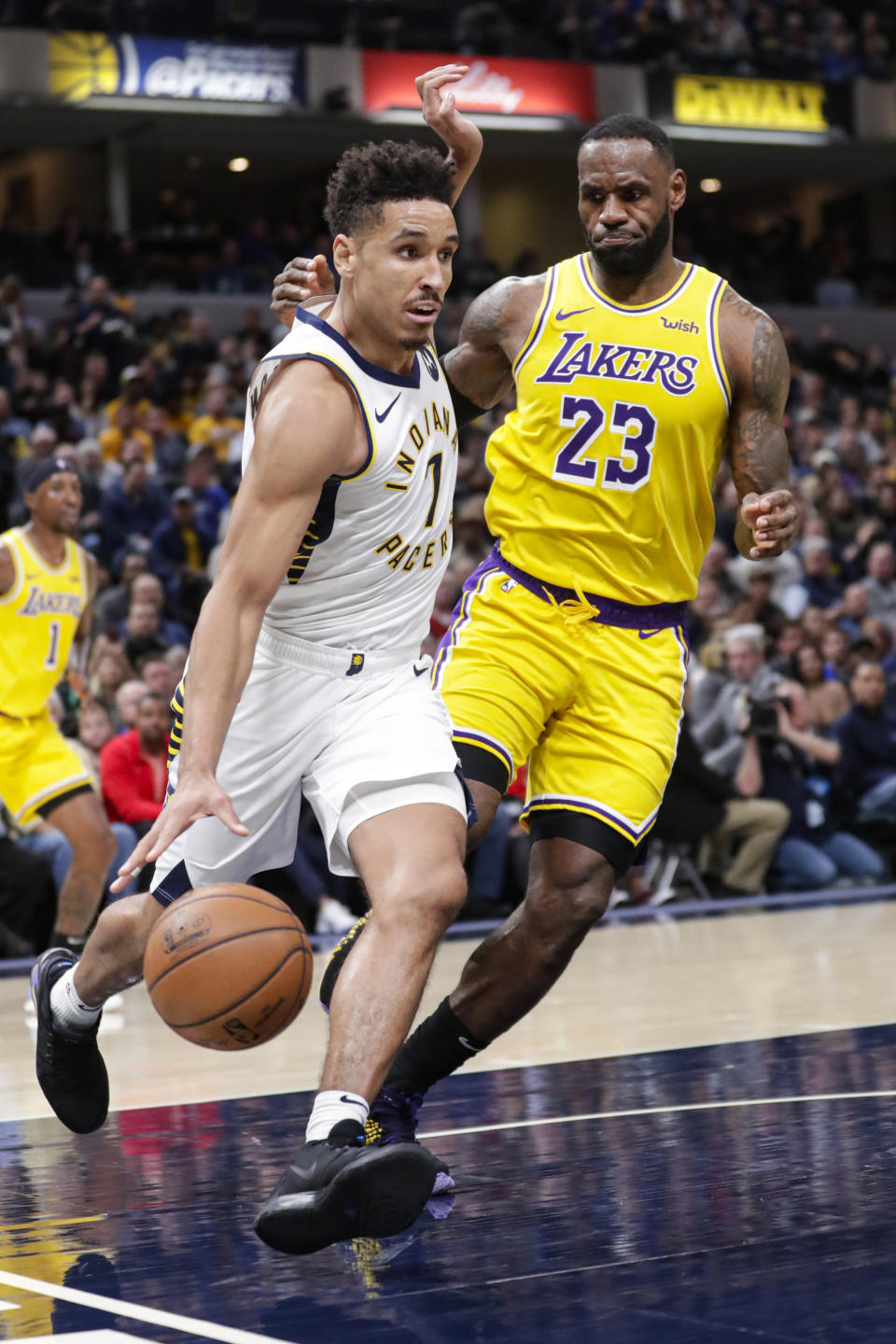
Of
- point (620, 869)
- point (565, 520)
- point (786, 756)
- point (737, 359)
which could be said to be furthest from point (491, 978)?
point (786, 756)

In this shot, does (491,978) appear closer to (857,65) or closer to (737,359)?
(737,359)

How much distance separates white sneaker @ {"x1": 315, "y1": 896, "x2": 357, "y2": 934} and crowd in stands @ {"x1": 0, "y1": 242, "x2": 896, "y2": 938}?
2 centimetres

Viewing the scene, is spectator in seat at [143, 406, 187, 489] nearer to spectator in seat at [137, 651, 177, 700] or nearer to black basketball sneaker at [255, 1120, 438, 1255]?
spectator in seat at [137, 651, 177, 700]

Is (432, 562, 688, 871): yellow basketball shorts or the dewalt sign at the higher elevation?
the dewalt sign

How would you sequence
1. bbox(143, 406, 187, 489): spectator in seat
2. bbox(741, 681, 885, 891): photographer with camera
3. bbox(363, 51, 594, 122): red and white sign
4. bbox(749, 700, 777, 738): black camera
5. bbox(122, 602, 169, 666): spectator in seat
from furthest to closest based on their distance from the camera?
bbox(363, 51, 594, 122): red and white sign → bbox(143, 406, 187, 489): spectator in seat → bbox(741, 681, 885, 891): photographer with camera → bbox(749, 700, 777, 738): black camera → bbox(122, 602, 169, 666): spectator in seat

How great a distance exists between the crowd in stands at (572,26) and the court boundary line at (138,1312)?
714 inches

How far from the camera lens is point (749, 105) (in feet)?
77.2

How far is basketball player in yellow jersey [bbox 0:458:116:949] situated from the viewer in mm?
7426

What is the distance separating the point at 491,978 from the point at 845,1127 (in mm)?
973

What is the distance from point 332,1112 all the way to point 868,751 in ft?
28.3

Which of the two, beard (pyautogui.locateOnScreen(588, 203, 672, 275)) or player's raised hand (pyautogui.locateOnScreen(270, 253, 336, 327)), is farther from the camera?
beard (pyautogui.locateOnScreen(588, 203, 672, 275))

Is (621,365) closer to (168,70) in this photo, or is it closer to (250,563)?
(250,563)

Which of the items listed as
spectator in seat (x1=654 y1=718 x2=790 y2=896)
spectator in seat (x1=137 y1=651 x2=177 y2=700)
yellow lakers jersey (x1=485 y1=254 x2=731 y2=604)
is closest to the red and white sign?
spectator in seat (x1=654 y1=718 x2=790 y2=896)

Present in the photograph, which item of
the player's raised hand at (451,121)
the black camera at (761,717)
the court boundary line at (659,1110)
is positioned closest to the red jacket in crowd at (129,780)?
the black camera at (761,717)
